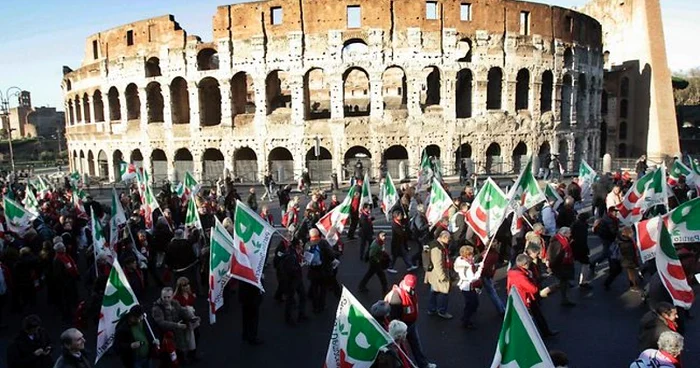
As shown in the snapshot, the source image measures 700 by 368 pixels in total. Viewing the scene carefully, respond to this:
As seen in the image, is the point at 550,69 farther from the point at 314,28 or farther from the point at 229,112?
the point at 229,112

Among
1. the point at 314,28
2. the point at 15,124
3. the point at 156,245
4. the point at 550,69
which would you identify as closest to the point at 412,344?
the point at 156,245

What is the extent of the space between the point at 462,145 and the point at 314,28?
1215 centimetres

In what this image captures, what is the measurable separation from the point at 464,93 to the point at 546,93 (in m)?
6.67

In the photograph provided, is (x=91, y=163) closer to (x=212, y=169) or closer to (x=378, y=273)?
(x=212, y=169)

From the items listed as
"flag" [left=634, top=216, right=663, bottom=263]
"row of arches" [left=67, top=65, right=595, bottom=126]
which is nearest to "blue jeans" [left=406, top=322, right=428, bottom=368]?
"flag" [left=634, top=216, right=663, bottom=263]

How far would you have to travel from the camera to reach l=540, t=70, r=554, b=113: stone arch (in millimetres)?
A: 36469

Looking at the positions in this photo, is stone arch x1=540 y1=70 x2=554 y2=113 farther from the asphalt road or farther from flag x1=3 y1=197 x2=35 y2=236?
flag x1=3 y1=197 x2=35 y2=236

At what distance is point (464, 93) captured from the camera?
117 feet

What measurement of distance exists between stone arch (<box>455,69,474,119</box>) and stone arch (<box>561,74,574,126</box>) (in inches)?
295

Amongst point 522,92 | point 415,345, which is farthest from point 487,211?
point 522,92

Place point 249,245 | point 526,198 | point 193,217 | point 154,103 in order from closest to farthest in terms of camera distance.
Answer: point 249,245 < point 526,198 < point 193,217 < point 154,103

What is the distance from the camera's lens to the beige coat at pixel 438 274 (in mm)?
8750

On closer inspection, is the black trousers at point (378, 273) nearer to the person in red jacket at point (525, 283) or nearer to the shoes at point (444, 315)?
the shoes at point (444, 315)

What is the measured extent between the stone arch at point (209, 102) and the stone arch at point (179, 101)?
175 centimetres
